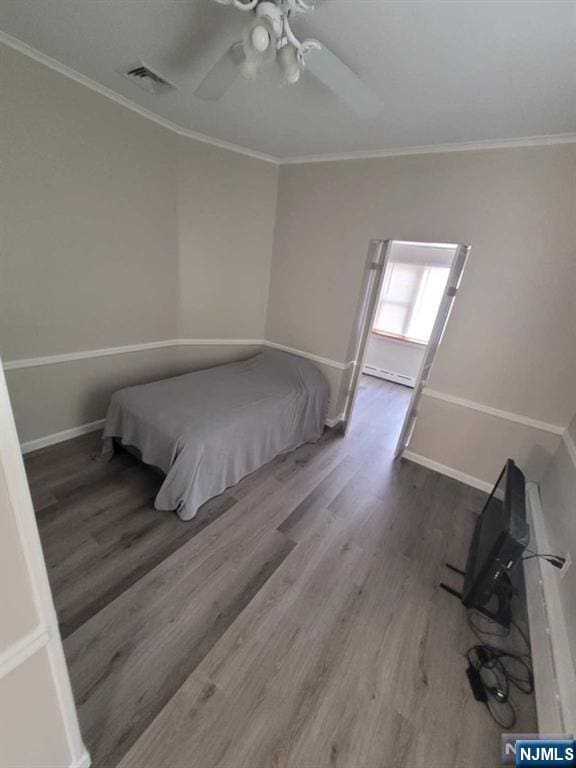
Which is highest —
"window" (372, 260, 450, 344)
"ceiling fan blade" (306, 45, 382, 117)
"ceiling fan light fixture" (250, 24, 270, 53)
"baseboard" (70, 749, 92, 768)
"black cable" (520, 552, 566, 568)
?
"ceiling fan blade" (306, 45, 382, 117)

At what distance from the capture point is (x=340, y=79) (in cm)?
135

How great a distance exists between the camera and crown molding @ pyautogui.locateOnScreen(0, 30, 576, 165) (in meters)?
1.79

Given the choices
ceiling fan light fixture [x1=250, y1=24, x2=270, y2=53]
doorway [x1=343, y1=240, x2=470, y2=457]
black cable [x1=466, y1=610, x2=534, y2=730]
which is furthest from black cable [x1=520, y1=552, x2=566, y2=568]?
ceiling fan light fixture [x1=250, y1=24, x2=270, y2=53]

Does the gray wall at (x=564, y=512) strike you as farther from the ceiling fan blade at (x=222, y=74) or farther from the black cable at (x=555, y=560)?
the ceiling fan blade at (x=222, y=74)

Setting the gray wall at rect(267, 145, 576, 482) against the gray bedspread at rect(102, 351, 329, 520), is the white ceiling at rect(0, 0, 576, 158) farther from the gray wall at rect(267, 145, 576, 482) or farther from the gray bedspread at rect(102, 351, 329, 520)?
the gray bedspread at rect(102, 351, 329, 520)

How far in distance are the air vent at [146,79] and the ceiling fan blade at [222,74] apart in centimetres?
59

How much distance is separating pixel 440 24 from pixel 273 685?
281 centimetres

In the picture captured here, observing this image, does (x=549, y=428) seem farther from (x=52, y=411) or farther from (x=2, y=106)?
(x=2, y=106)

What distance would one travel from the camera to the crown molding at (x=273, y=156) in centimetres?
179

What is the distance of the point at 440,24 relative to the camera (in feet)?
4.07

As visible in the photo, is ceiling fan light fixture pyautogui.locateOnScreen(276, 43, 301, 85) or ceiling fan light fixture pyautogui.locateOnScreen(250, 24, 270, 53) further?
ceiling fan light fixture pyautogui.locateOnScreen(276, 43, 301, 85)

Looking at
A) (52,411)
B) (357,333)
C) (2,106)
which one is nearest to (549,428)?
(357,333)

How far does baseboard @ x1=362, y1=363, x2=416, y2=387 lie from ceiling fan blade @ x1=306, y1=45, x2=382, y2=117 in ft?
11.8

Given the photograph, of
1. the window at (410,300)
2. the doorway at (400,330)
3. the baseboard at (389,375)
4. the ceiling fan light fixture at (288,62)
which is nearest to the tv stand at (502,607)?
the doorway at (400,330)
